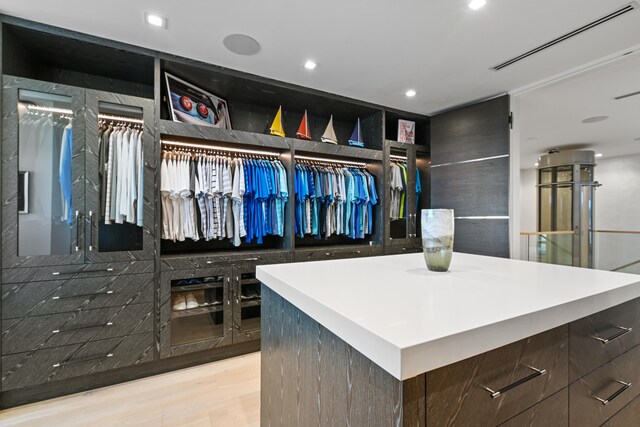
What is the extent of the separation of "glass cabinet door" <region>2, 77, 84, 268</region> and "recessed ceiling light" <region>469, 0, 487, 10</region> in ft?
9.05

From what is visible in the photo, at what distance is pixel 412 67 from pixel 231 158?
194 cm

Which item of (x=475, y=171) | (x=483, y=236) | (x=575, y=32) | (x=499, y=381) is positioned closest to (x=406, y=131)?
(x=475, y=171)

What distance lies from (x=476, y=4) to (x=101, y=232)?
122 inches

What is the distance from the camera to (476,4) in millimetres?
1789

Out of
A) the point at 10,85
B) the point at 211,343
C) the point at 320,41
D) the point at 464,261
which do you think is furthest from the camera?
the point at 211,343

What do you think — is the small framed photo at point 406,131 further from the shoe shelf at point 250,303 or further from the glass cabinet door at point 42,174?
the glass cabinet door at point 42,174

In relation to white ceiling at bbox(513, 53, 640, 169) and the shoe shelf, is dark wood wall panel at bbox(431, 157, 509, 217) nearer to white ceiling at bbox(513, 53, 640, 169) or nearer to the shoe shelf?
white ceiling at bbox(513, 53, 640, 169)

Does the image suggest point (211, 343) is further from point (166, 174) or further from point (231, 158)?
point (231, 158)

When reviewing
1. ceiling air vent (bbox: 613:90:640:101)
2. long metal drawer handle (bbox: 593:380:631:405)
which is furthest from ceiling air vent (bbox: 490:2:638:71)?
long metal drawer handle (bbox: 593:380:631:405)

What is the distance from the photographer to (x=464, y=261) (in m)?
1.48


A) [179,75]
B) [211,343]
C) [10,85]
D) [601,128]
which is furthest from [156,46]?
[601,128]

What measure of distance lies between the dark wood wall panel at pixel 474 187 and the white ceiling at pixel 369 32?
905 mm

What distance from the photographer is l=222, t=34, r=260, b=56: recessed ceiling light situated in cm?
215

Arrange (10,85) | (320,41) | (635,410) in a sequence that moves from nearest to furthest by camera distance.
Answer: (635,410) < (10,85) < (320,41)
